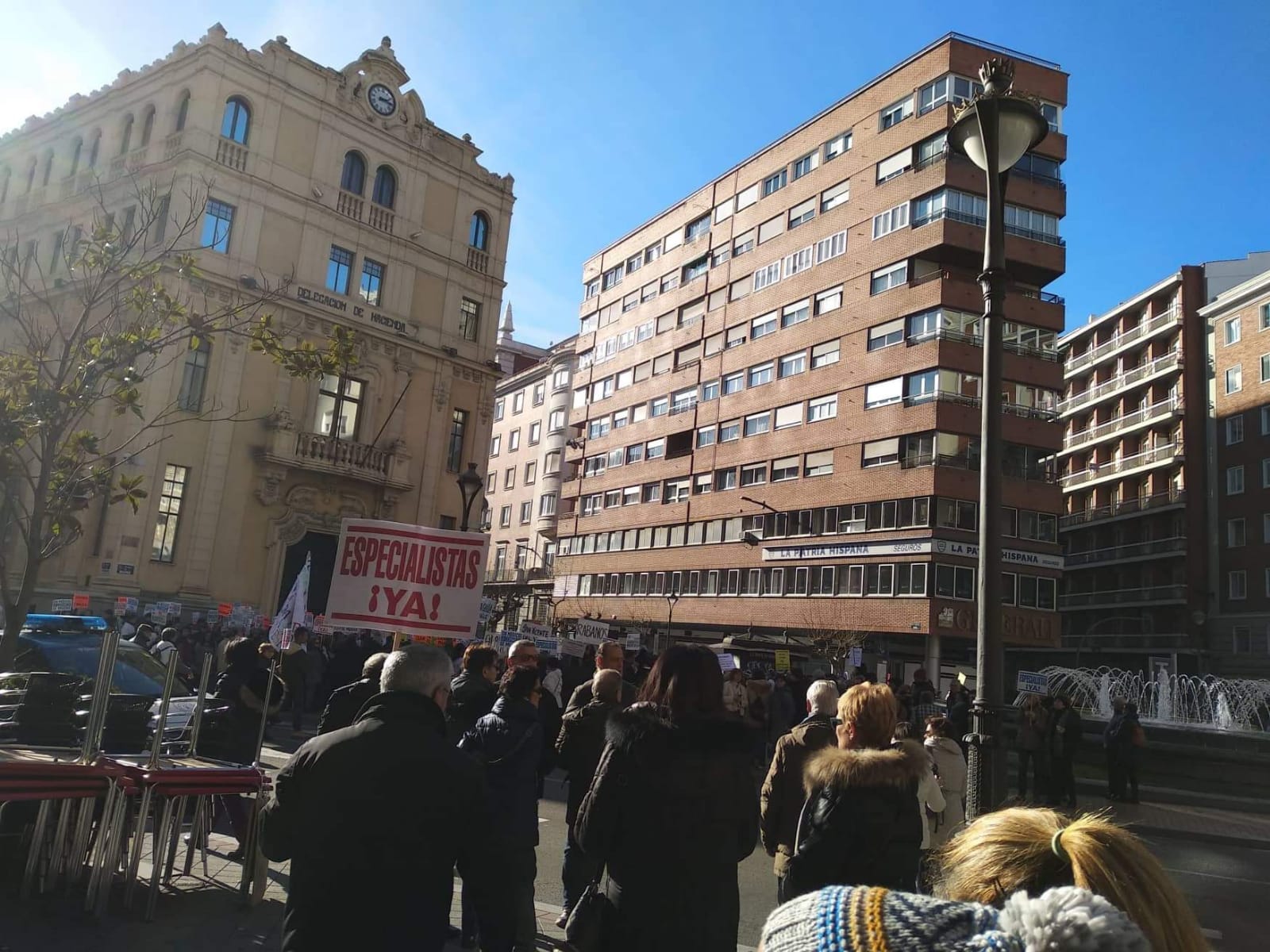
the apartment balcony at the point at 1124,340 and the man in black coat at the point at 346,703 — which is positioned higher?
the apartment balcony at the point at 1124,340

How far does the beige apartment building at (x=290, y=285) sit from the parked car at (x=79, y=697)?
1663 cm

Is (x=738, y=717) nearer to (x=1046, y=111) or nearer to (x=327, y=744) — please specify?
(x=327, y=744)

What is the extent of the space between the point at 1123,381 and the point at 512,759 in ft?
212

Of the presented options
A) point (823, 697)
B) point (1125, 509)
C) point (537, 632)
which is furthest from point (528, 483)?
point (823, 697)

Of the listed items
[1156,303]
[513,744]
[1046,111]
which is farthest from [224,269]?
[1156,303]

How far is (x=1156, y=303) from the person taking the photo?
2368 inches

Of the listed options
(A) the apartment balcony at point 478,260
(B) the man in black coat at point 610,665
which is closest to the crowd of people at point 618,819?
(B) the man in black coat at point 610,665

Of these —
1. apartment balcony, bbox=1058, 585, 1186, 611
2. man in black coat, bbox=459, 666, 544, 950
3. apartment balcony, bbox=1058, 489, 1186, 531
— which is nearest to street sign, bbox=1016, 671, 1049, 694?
man in black coat, bbox=459, 666, 544, 950

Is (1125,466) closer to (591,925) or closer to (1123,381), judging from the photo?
(1123,381)

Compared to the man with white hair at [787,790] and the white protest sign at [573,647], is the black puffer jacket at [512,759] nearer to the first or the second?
the man with white hair at [787,790]

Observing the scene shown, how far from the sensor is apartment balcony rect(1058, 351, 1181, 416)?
57.5 metres

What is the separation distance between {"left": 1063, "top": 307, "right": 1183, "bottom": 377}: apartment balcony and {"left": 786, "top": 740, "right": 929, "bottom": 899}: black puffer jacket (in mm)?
61441

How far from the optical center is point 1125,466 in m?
60.9

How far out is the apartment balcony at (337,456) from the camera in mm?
31203
